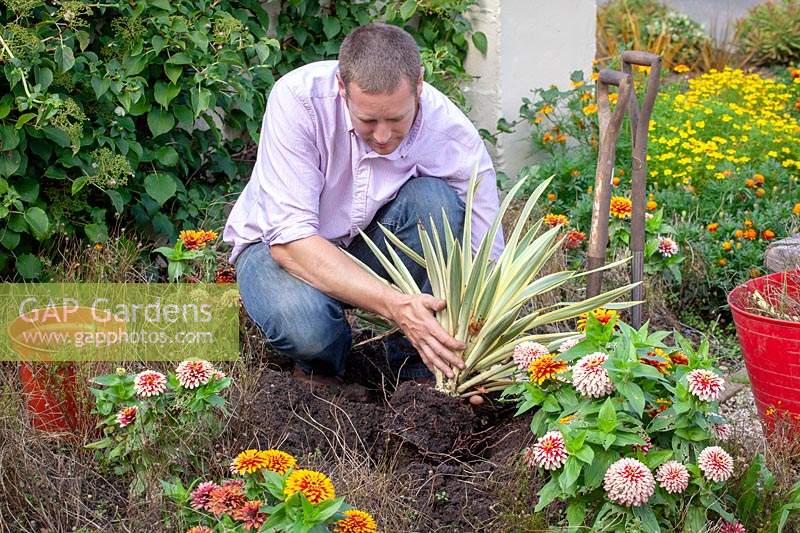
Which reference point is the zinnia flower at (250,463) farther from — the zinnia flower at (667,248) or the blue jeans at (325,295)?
the zinnia flower at (667,248)

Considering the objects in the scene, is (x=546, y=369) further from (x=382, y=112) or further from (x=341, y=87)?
(x=341, y=87)

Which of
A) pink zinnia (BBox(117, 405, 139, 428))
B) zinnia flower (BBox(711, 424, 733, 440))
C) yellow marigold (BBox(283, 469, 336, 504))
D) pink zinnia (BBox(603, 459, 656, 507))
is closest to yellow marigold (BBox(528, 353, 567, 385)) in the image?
pink zinnia (BBox(603, 459, 656, 507))

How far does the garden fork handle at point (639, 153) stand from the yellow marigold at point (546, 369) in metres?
0.85

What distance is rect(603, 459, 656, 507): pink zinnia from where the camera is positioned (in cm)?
226

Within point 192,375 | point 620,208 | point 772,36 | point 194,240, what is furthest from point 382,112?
point 772,36

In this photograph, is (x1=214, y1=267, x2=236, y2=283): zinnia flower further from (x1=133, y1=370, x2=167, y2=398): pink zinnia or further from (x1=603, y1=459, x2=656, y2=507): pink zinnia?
(x1=603, y1=459, x2=656, y2=507): pink zinnia

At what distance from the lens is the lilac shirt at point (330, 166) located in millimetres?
3111

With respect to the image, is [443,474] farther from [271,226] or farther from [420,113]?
[420,113]

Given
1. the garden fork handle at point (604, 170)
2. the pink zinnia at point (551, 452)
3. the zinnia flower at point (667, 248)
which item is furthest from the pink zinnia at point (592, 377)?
the zinnia flower at point (667, 248)

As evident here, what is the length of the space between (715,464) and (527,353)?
1.78 feet

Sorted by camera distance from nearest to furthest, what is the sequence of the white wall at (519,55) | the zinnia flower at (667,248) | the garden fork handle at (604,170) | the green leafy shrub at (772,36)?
the garden fork handle at (604,170) < the zinnia flower at (667,248) < the white wall at (519,55) < the green leafy shrub at (772,36)

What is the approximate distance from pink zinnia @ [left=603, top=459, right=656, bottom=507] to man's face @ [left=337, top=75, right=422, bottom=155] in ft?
3.83

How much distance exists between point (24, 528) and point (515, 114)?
3.30 metres

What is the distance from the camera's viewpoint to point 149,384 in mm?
2543
